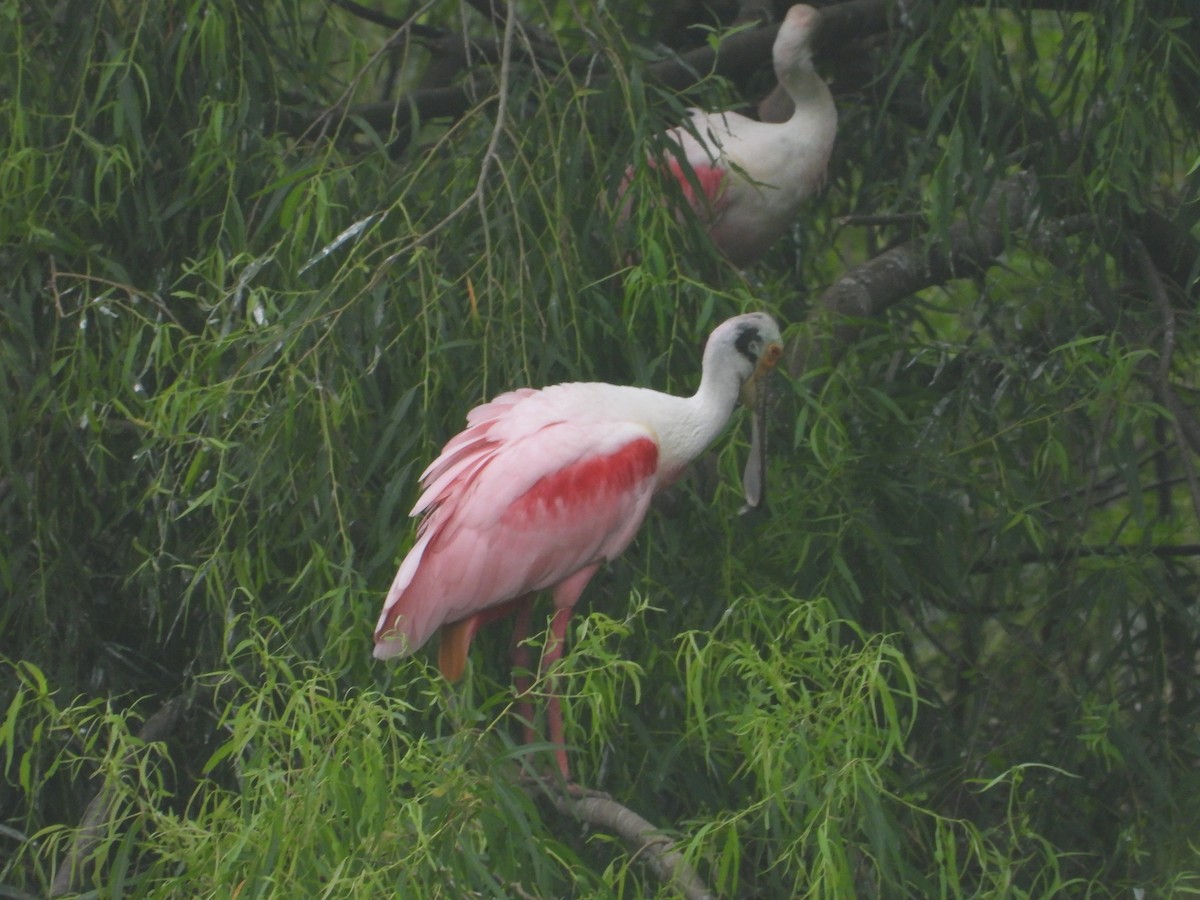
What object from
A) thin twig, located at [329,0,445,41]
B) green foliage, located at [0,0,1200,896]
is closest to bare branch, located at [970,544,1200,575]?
green foliage, located at [0,0,1200,896]

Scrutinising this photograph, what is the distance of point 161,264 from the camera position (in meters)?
3.57

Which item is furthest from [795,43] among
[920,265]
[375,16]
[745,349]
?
[745,349]

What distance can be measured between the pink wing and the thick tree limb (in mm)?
379

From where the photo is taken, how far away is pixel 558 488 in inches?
136

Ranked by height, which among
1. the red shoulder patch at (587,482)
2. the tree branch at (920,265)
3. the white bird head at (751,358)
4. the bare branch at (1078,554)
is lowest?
the bare branch at (1078,554)

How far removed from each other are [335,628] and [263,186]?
971 mm

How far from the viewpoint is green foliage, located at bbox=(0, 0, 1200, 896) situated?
303cm

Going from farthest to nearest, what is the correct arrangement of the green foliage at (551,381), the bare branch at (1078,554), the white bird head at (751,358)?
the bare branch at (1078,554) < the white bird head at (751,358) < the green foliage at (551,381)

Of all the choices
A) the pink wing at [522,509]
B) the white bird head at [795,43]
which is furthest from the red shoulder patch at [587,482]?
the white bird head at [795,43]

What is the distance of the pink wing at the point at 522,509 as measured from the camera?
324cm

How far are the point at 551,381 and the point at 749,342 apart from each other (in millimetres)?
329

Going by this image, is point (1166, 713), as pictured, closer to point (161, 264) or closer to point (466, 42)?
point (466, 42)

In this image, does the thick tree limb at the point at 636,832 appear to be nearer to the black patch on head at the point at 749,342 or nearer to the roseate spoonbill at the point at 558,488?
the roseate spoonbill at the point at 558,488

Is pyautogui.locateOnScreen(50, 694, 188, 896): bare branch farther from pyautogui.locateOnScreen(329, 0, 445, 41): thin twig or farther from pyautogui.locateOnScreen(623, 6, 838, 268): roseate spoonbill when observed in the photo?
pyautogui.locateOnScreen(623, 6, 838, 268): roseate spoonbill
